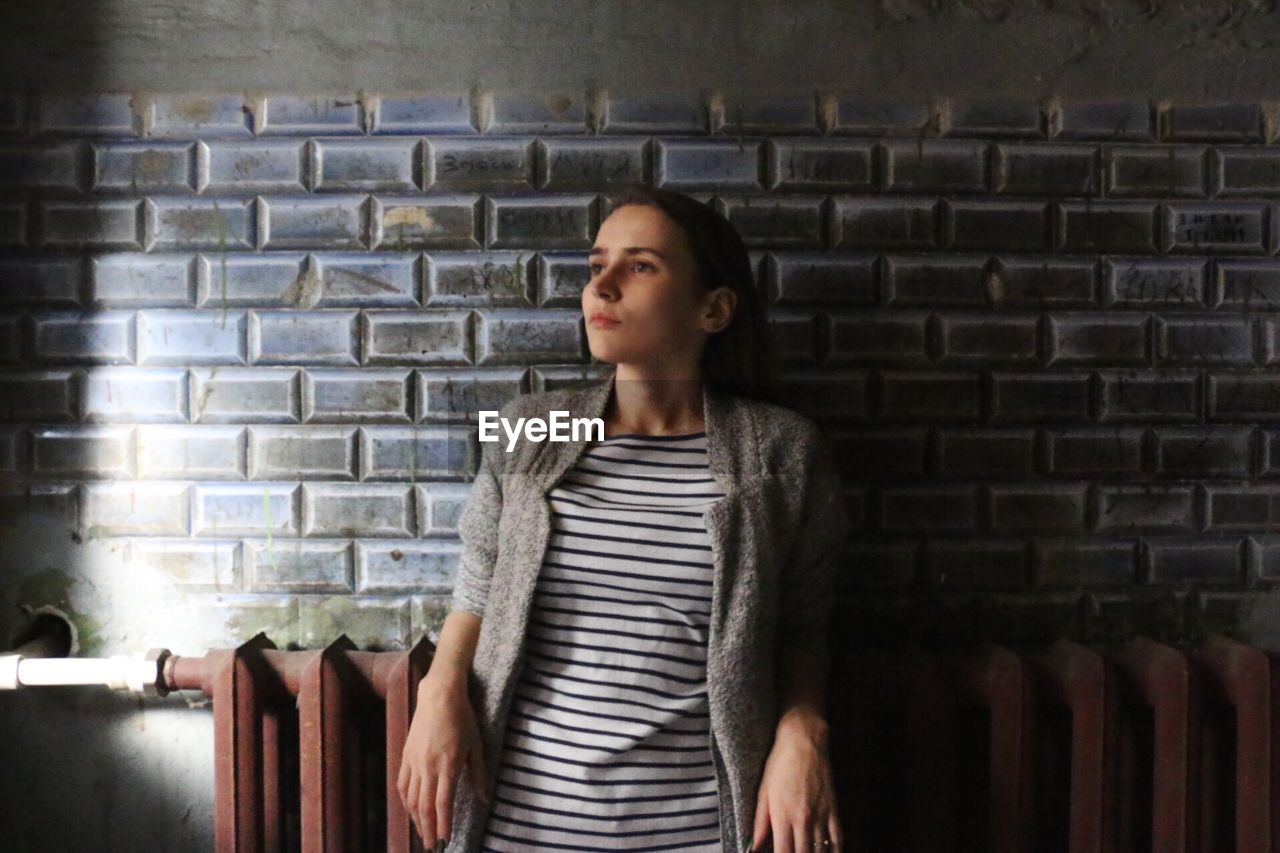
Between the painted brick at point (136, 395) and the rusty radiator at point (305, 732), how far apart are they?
0.31 meters

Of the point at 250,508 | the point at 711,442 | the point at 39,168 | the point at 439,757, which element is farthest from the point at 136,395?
the point at 711,442

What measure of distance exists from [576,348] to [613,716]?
0.46m

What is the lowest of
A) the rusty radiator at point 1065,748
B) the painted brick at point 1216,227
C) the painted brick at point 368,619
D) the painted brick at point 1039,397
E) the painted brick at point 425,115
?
the rusty radiator at point 1065,748

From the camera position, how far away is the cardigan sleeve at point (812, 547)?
789 mm

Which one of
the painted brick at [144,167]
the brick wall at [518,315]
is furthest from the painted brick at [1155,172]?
the painted brick at [144,167]

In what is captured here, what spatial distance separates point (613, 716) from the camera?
723 millimetres

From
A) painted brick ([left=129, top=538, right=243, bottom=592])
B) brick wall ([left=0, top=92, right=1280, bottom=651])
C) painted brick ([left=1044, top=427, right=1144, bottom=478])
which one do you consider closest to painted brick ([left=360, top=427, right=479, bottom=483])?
brick wall ([left=0, top=92, right=1280, bottom=651])

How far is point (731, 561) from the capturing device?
0.73m

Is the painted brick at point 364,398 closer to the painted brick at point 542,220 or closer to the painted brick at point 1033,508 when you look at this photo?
the painted brick at point 542,220

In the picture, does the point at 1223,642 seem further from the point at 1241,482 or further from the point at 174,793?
the point at 174,793

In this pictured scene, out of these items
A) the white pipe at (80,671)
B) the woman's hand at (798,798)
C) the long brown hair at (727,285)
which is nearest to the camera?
the woman's hand at (798,798)

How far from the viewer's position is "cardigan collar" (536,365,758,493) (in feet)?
2.52

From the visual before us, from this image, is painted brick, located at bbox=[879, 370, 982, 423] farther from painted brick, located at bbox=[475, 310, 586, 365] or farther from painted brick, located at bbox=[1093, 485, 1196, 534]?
painted brick, located at bbox=[475, 310, 586, 365]

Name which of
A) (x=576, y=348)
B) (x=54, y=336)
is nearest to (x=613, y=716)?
(x=576, y=348)
